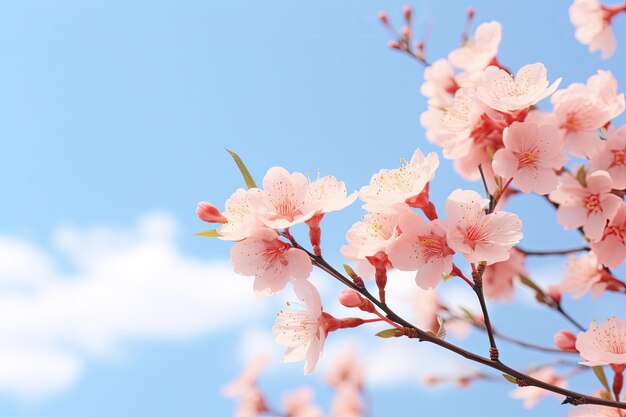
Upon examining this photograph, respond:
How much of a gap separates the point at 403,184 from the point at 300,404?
265 cm

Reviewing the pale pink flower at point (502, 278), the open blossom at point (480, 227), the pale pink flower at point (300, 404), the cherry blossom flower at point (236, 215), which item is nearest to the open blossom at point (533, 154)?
the open blossom at point (480, 227)

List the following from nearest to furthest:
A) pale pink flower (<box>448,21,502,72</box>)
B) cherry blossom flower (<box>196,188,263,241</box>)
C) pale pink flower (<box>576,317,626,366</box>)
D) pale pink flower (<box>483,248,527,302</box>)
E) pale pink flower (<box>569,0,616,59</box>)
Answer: cherry blossom flower (<box>196,188,263,241</box>)
pale pink flower (<box>576,317,626,366</box>)
pale pink flower (<box>448,21,502,72</box>)
pale pink flower (<box>569,0,616,59</box>)
pale pink flower (<box>483,248,527,302</box>)

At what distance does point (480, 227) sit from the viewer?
1446 mm

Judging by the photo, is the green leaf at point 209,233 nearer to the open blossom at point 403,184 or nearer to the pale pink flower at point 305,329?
the pale pink flower at point 305,329

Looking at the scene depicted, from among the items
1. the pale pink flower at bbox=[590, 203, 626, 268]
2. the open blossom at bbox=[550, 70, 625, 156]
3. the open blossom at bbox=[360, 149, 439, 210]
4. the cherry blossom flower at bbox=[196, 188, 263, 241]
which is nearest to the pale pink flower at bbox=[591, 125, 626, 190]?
the open blossom at bbox=[550, 70, 625, 156]

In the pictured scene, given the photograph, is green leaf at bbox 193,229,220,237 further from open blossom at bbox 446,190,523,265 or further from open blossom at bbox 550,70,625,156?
open blossom at bbox 550,70,625,156

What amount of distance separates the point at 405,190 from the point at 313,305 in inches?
13.2

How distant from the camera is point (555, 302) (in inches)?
96.3

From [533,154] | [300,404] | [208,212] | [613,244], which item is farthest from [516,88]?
[300,404]

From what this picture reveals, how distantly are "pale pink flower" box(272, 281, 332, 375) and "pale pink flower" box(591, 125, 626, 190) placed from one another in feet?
3.49

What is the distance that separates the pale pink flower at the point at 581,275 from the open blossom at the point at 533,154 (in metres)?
0.75

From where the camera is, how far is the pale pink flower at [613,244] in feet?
6.09

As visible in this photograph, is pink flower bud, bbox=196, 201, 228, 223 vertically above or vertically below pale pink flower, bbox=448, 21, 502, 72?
below

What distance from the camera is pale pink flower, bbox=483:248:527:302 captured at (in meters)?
2.95
